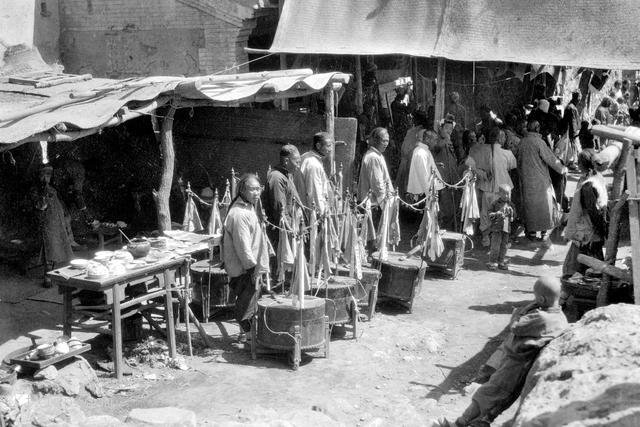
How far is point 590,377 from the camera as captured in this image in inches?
210

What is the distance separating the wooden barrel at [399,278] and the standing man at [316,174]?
1182mm

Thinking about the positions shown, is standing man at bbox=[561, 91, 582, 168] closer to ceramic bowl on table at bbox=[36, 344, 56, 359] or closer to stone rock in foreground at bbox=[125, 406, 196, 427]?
stone rock in foreground at bbox=[125, 406, 196, 427]

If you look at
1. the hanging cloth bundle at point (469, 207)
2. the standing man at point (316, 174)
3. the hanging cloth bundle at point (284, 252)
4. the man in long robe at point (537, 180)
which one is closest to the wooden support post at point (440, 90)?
the man in long robe at point (537, 180)

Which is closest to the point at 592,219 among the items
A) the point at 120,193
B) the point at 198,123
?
the point at 198,123

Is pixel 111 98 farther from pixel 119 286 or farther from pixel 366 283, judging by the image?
pixel 366 283

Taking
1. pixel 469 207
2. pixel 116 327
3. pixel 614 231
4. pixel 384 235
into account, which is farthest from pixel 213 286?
pixel 614 231

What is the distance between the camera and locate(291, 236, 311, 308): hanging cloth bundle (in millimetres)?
8055

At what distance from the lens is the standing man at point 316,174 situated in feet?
34.2

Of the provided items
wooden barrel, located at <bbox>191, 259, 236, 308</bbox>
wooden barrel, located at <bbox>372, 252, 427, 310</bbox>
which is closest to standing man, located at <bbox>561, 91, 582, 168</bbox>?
wooden barrel, located at <bbox>372, 252, 427, 310</bbox>

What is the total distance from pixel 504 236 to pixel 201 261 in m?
4.61

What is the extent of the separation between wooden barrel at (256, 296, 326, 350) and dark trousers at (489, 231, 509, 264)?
4.35 m

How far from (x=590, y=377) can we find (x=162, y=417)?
3.65 metres

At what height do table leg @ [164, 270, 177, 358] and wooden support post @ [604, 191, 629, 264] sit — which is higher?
wooden support post @ [604, 191, 629, 264]

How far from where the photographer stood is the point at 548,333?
20.0 ft
